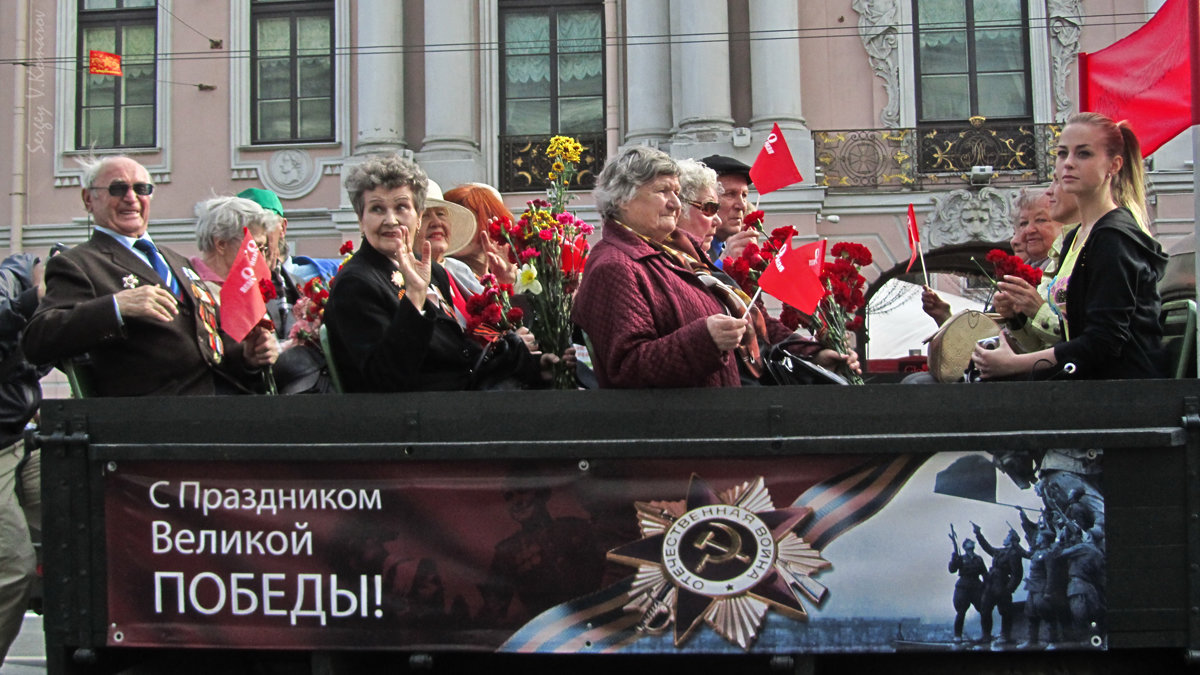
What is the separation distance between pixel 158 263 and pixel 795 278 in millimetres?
2215

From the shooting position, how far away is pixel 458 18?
61.8 feet

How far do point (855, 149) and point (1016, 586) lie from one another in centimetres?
1577

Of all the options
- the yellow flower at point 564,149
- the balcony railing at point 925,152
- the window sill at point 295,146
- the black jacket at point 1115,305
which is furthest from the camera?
the window sill at point 295,146

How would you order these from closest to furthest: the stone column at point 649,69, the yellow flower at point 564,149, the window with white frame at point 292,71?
1. the yellow flower at point 564,149
2. the stone column at point 649,69
3. the window with white frame at point 292,71

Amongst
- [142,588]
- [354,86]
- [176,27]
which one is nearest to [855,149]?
[354,86]

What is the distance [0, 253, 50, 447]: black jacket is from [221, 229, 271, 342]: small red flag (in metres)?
1.41

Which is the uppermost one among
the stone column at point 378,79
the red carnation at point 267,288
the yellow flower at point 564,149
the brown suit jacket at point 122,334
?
the stone column at point 378,79

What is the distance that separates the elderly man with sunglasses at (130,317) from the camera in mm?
3775

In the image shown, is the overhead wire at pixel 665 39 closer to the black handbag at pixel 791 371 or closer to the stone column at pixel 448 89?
the stone column at pixel 448 89

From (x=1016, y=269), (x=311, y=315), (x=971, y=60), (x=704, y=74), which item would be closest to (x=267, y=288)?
(x=311, y=315)

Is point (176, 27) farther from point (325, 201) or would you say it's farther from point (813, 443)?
point (813, 443)

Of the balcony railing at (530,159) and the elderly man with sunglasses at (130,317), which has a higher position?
the balcony railing at (530,159)

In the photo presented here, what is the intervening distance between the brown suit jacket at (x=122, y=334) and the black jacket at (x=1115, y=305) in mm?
2749

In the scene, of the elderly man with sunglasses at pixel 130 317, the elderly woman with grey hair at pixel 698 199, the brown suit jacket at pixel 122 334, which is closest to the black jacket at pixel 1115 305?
the elderly woman with grey hair at pixel 698 199
